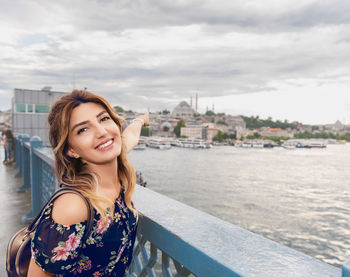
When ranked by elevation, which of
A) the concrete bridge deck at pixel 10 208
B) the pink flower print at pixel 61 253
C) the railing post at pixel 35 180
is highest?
the pink flower print at pixel 61 253

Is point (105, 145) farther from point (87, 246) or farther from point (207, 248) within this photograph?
point (207, 248)

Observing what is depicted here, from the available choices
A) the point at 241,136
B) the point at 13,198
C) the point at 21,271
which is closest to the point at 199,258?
the point at 21,271

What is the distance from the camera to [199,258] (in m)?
0.78

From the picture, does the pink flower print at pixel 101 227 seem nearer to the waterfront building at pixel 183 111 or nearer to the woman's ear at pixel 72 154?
the woman's ear at pixel 72 154

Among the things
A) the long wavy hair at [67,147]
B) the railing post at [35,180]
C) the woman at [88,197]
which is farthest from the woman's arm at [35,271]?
the railing post at [35,180]

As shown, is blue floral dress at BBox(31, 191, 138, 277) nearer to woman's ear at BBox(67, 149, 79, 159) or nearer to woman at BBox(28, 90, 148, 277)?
woman at BBox(28, 90, 148, 277)

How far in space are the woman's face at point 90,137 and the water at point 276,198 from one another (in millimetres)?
15970

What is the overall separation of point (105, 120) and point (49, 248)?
452 mm

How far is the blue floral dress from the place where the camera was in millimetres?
812

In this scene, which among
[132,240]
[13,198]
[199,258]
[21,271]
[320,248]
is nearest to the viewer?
[199,258]

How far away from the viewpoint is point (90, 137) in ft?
3.41

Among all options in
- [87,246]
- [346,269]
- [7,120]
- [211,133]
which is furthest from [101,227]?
[211,133]

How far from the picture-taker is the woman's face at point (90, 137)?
103cm

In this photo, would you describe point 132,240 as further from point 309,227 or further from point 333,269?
point 309,227
